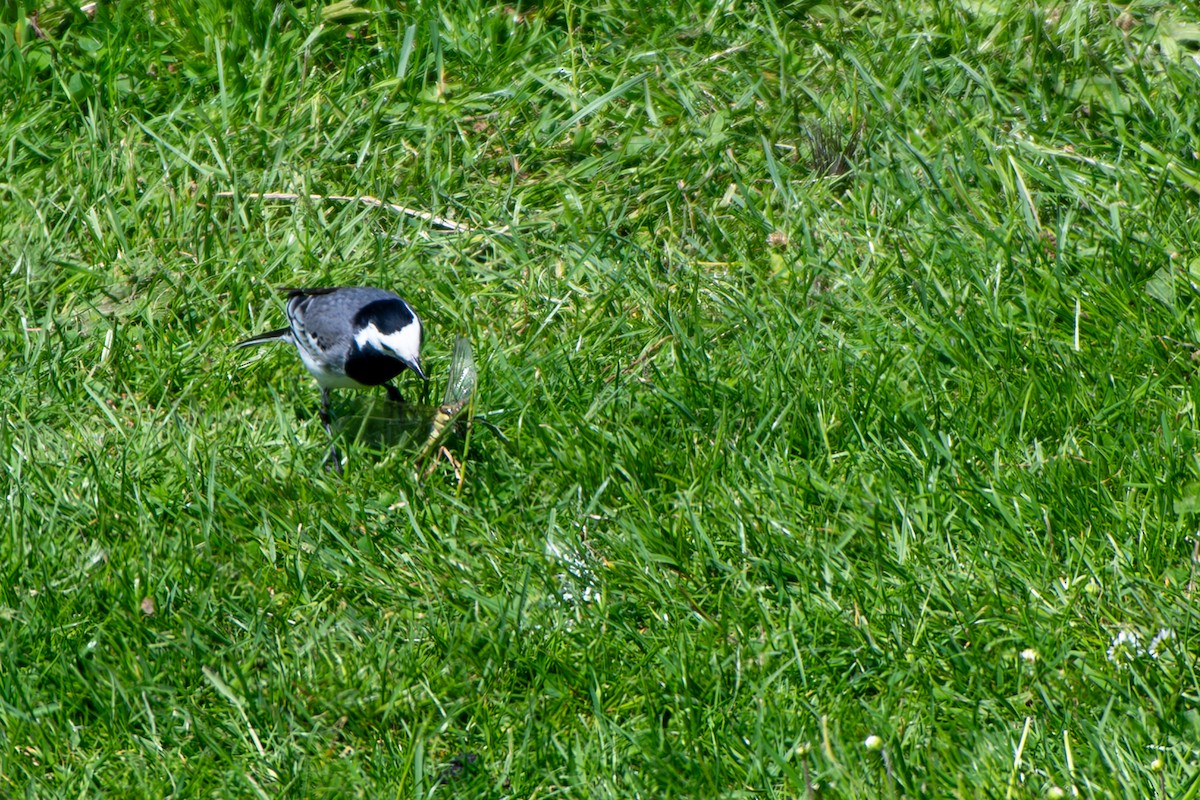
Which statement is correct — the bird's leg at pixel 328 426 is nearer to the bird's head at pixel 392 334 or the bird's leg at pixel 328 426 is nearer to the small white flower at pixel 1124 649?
the bird's head at pixel 392 334

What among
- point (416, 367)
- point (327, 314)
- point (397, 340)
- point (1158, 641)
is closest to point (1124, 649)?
point (1158, 641)

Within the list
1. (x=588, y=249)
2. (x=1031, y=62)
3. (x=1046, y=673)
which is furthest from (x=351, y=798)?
(x=1031, y=62)

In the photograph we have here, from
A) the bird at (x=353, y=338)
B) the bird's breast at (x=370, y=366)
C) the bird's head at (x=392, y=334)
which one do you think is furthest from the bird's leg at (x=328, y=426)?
the bird's head at (x=392, y=334)

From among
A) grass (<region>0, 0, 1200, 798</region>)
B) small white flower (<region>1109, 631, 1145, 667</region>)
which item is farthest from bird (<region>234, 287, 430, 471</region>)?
small white flower (<region>1109, 631, 1145, 667</region>)

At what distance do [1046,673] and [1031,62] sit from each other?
305cm

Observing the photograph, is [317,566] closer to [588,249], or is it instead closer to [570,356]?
[570,356]

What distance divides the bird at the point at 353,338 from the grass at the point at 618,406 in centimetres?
12

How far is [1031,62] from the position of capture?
5.55m

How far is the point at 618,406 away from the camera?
171 inches

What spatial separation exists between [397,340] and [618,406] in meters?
0.71

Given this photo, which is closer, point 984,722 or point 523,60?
point 984,722

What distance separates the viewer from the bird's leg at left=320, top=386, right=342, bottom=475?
13.9 feet

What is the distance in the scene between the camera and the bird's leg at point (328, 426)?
425 centimetres

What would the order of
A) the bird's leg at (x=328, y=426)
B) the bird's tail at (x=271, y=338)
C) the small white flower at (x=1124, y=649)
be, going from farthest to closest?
1. the bird's tail at (x=271, y=338)
2. the bird's leg at (x=328, y=426)
3. the small white flower at (x=1124, y=649)
